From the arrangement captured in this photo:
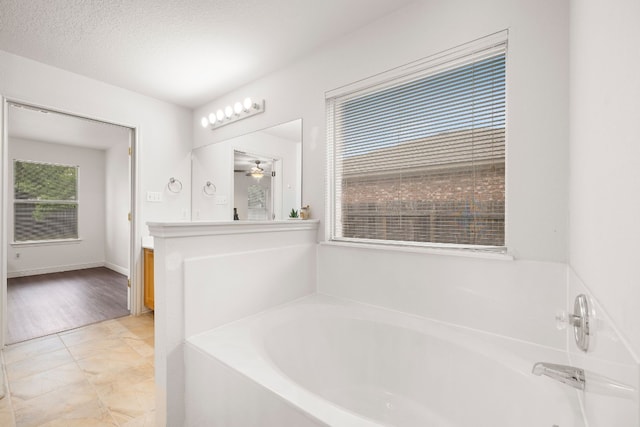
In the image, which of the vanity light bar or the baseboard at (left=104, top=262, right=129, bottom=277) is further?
the baseboard at (left=104, top=262, right=129, bottom=277)

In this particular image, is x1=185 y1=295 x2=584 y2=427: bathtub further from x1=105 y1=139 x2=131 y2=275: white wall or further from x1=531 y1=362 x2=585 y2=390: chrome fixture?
x1=105 y1=139 x2=131 y2=275: white wall

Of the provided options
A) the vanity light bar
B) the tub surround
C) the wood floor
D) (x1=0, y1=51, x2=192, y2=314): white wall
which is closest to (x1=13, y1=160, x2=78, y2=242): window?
the wood floor

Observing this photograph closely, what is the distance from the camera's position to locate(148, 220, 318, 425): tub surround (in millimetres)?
1427

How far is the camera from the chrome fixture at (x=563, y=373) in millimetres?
850

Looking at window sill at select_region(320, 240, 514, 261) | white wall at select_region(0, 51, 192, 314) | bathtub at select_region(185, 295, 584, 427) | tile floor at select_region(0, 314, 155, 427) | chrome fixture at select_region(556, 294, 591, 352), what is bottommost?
tile floor at select_region(0, 314, 155, 427)

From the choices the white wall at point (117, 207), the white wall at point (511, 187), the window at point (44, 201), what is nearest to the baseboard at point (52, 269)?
the white wall at point (117, 207)

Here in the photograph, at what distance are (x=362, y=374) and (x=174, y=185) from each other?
9.76ft

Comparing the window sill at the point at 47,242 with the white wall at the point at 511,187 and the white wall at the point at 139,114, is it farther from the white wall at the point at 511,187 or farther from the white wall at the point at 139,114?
the white wall at the point at 511,187

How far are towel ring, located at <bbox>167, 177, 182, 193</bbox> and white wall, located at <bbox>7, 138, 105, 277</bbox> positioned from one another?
337 centimetres

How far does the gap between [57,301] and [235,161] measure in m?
3.03

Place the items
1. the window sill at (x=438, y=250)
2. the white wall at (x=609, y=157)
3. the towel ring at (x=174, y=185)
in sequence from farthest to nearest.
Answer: the towel ring at (x=174, y=185), the window sill at (x=438, y=250), the white wall at (x=609, y=157)

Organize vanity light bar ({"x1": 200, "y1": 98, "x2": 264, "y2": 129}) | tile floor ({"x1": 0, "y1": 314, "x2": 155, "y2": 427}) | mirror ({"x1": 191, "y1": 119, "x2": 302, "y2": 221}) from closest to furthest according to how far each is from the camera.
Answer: tile floor ({"x1": 0, "y1": 314, "x2": 155, "y2": 427}) < mirror ({"x1": 191, "y1": 119, "x2": 302, "y2": 221}) < vanity light bar ({"x1": 200, "y1": 98, "x2": 264, "y2": 129})

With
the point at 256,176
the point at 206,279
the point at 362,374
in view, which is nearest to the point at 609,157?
the point at 362,374

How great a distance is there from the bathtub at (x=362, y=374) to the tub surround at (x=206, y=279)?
0.07 meters
